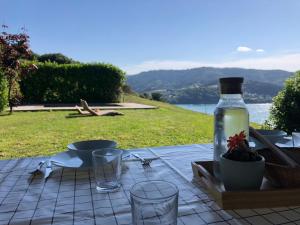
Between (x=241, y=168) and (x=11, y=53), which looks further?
(x=11, y=53)

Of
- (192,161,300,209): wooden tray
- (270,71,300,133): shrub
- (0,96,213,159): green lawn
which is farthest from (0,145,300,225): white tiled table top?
(0,96,213,159): green lawn

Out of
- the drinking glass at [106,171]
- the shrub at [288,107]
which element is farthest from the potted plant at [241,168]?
the shrub at [288,107]

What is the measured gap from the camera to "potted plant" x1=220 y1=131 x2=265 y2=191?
0.69 meters

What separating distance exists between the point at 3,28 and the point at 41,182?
26.4 feet

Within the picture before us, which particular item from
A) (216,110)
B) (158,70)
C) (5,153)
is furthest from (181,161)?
(158,70)

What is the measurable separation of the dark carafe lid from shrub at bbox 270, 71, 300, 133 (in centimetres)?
312

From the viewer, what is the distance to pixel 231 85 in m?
0.82

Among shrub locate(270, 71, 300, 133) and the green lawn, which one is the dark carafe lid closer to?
shrub locate(270, 71, 300, 133)

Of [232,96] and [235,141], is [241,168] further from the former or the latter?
[232,96]

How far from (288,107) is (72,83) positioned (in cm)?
907

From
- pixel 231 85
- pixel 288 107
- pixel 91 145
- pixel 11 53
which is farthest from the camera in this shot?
pixel 11 53

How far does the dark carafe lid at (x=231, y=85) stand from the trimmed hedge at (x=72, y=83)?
1087cm

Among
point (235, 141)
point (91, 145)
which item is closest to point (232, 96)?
point (235, 141)

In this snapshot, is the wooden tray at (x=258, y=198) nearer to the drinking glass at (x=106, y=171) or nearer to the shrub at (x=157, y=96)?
the drinking glass at (x=106, y=171)
